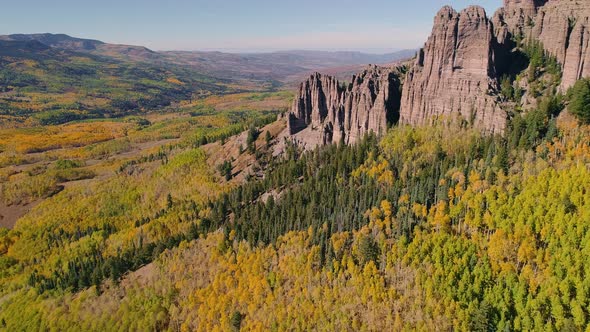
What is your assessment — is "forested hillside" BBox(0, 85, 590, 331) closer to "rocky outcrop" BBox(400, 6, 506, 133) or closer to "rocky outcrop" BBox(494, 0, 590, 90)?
"rocky outcrop" BBox(400, 6, 506, 133)

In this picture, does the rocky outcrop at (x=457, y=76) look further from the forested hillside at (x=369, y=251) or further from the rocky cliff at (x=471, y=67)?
the forested hillside at (x=369, y=251)

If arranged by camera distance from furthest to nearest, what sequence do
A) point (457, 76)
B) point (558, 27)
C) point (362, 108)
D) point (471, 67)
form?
1. point (362, 108)
2. point (457, 76)
3. point (471, 67)
4. point (558, 27)

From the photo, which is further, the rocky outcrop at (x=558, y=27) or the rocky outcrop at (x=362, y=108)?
the rocky outcrop at (x=362, y=108)

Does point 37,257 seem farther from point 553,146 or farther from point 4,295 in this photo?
point 553,146

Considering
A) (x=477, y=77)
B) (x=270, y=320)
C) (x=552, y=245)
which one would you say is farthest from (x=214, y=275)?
(x=477, y=77)

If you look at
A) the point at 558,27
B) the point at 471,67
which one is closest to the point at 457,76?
the point at 471,67

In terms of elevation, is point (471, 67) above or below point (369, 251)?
above

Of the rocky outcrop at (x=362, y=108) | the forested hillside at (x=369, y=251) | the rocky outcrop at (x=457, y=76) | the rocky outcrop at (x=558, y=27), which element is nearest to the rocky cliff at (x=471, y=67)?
the rocky outcrop at (x=558, y=27)

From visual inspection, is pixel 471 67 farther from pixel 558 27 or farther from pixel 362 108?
pixel 362 108
